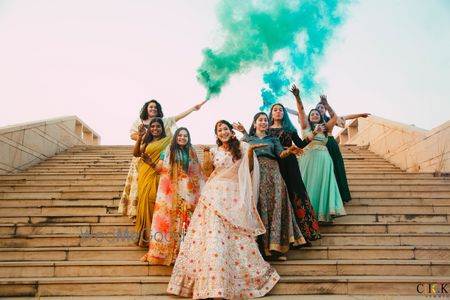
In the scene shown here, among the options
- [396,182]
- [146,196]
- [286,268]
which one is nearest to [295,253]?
[286,268]

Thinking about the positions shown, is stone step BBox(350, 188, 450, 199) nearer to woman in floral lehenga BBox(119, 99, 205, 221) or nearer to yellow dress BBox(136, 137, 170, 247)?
woman in floral lehenga BBox(119, 99, 205, 221)

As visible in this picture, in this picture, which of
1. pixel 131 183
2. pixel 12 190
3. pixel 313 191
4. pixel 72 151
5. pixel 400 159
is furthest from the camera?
pixel 72 151

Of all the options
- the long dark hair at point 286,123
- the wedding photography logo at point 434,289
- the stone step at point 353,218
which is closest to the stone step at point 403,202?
the stone step at point 353,218

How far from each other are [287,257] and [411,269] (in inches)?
56.2

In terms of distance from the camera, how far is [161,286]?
4.36 meters

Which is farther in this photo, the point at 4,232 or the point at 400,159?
the point at 400,159

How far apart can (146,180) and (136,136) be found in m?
0.83

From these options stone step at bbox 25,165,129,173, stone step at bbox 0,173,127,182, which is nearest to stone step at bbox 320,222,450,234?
stone step at bbox 0,173,127,182

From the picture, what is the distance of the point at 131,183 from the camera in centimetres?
559

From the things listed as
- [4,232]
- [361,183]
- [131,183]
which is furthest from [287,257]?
[4,232]

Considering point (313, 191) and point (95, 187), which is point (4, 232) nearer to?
point (95, 187)

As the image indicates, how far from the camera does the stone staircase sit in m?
4.36

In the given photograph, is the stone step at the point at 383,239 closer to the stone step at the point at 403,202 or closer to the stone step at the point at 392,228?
the stone step at the point at 392,228

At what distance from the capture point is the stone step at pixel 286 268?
4621mm
